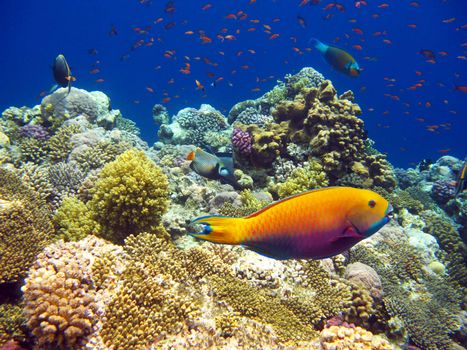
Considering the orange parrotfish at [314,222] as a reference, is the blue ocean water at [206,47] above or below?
above

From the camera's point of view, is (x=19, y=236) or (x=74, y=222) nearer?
(x=19, y=236)

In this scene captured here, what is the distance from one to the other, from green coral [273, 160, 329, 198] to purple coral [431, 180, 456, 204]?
8.62 m

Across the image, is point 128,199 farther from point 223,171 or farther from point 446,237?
point 446,237

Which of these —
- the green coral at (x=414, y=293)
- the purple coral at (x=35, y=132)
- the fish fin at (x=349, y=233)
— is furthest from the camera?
the purple coral at (x=35, y=132)

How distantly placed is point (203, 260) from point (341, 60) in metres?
6.35

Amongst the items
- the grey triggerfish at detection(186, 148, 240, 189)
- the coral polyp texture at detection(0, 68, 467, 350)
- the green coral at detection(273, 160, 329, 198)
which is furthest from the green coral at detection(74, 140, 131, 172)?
the green coral at detection(273, 160, 329, 198)

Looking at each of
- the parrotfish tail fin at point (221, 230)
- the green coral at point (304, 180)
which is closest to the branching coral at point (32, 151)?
the green coral at point (304, 180)

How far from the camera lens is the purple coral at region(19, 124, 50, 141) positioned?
933 centimetres

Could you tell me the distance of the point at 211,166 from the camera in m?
7.81

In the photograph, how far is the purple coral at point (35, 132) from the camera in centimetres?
933

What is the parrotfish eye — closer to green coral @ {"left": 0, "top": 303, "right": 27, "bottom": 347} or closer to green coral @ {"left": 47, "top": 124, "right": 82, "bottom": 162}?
green coral @ {"left": 47, "top": 124, "right": 82, "bottom": 162}

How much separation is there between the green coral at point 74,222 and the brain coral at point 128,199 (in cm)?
15

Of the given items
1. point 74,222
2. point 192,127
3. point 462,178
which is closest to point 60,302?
point 74,222

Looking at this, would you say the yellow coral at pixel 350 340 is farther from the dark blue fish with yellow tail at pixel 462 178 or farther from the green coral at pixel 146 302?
the dark blue fish with yellow tail at pixel 462 178
